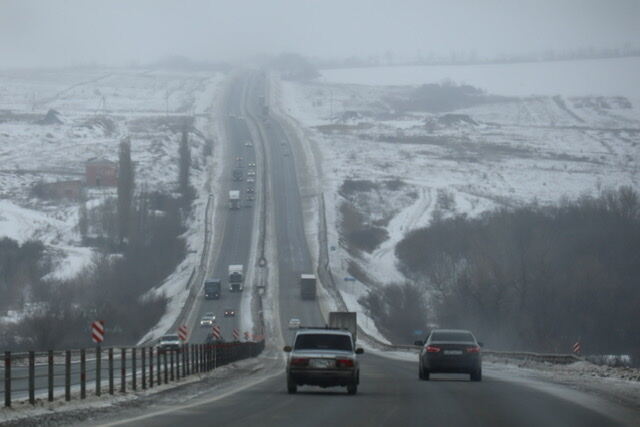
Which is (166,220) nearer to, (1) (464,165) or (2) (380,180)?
(2) (380,180)

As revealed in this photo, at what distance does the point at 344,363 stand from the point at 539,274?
76044 mm

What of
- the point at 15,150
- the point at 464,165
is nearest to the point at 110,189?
the point at 15,150

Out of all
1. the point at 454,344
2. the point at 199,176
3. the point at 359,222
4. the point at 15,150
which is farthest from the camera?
the point at 15,150

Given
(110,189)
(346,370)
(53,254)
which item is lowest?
(346,370)

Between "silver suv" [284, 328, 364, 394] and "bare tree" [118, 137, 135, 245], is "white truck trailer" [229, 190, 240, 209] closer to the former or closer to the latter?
"bare tree" [118, 137, 135, 245]

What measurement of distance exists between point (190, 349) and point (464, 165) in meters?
158

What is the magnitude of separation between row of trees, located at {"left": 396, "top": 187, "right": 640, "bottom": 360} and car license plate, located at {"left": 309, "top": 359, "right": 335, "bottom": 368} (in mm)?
51997

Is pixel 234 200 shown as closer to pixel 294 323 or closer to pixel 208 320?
pixel 208 320

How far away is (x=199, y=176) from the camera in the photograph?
169875 millimetres

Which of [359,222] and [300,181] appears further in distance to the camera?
[300,181]

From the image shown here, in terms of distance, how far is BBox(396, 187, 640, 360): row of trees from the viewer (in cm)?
9169

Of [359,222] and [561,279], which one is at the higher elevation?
[359,222]

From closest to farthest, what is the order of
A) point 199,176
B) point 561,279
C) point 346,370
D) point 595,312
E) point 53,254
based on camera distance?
point 346,370 < point 595,312 < point 561,279 < point 53,254 < point 199,176

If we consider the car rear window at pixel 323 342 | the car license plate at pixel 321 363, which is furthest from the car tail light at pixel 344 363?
the car rear window at pixel 323 342
